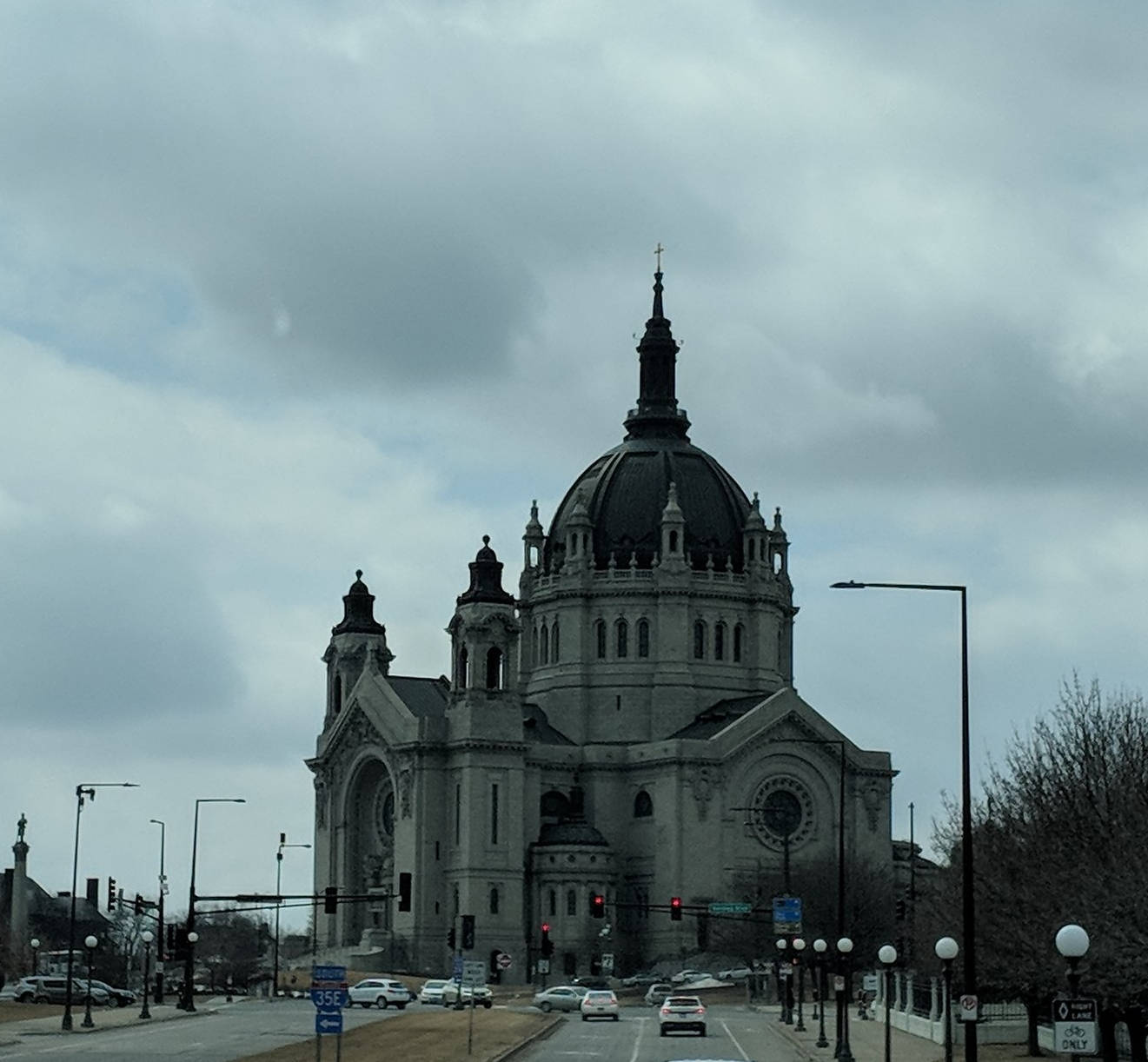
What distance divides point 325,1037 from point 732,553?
95.6 meters

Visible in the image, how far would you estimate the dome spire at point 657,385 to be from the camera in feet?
572

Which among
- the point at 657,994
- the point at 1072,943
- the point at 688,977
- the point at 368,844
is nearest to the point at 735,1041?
the point at 1072,943

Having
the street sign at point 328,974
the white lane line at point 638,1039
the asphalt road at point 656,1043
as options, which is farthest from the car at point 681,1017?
the street sign at point 328,974

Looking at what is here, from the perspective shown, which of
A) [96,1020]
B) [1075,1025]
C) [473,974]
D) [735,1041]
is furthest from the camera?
[96,1020]

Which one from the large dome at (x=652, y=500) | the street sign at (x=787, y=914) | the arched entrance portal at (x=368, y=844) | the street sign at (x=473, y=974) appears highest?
the large dome at (x=652, y=500)

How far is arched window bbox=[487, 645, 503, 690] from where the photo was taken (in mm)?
154375

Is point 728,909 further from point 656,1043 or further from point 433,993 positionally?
point 656,1043

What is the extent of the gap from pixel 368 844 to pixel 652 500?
28.2 metres

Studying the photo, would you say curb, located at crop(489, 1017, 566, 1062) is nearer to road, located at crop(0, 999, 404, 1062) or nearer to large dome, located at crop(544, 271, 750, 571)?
road, located at crop(0, 999, 404, 1062)

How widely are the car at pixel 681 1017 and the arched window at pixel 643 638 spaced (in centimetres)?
8172

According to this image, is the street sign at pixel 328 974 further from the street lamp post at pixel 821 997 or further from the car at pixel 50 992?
the car at pixel 50 992

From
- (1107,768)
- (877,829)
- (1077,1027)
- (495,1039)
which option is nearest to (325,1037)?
(495,1039)

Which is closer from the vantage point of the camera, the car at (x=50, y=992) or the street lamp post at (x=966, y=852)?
the street lamp post at (x=966, y=852)

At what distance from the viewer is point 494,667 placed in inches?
6093
